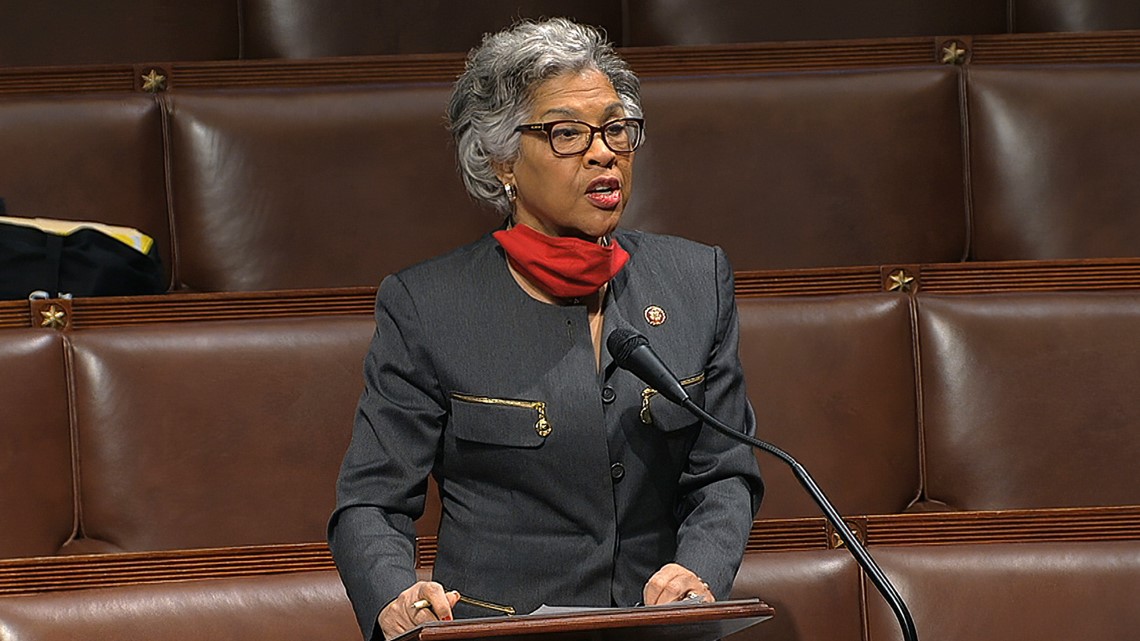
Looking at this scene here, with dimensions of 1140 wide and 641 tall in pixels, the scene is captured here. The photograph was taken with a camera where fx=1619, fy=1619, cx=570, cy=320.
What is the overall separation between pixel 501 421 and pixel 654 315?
8 centimetres

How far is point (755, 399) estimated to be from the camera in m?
0.86

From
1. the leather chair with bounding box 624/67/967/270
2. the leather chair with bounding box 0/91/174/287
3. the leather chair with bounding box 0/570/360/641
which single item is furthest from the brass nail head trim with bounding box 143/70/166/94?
the leather chair with bounding box 0/570/360/641

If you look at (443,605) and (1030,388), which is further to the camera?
(1030,388)

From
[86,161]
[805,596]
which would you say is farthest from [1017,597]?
[86,161]

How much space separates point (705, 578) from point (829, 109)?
1.58ft

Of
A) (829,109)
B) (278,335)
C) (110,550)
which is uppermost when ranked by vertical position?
(829,109)

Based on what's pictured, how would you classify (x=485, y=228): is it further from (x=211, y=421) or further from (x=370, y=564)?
(x=370, y=564)

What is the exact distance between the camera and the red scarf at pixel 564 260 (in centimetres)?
64

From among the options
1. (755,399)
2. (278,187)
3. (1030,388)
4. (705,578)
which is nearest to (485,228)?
(278,187)

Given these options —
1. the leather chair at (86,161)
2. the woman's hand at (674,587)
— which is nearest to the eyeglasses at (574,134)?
the woman's hand at (674,587)

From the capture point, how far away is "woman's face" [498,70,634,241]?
628 mm

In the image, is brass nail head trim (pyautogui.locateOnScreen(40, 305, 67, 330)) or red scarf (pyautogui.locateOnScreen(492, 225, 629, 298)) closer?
red scarf (pyautogui.locateOnScreen(492, 225, 629, 298))

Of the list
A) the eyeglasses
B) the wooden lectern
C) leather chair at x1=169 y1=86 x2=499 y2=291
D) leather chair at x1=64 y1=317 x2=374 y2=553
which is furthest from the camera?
leather chair at x1=169 y1=86 x2=499 y2=291

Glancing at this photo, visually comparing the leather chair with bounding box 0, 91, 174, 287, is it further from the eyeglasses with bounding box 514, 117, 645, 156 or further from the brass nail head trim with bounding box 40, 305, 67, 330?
the eyeglasses with bounding box 514, 117, 645, 156
